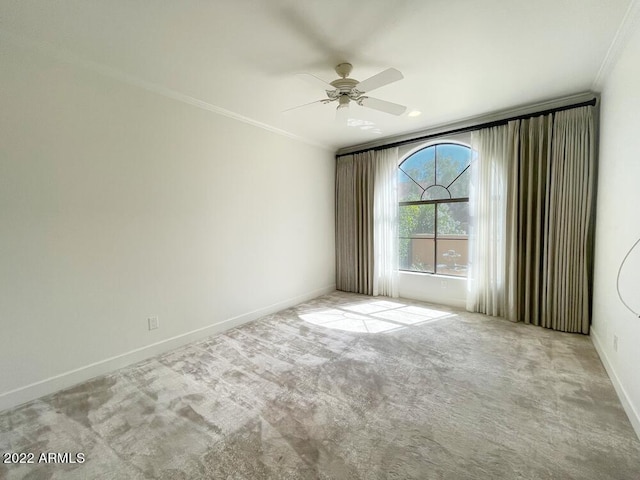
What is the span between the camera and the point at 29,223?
82.2 inches

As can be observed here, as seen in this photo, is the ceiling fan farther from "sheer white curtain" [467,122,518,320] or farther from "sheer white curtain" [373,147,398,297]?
"sheer white curtain" [373,147,398,297]

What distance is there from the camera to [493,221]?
3.63 m

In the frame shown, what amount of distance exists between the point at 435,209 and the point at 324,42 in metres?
3.10

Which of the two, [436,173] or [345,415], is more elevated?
[436,173]

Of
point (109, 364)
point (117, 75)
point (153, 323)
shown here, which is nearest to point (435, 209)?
point (153, 323)

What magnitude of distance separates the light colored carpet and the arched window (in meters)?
1.62

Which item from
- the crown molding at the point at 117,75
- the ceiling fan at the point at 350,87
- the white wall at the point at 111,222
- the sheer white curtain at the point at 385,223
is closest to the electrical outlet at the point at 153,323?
the white wall at the point at 111,222

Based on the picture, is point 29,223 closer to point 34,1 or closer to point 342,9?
point 34,1

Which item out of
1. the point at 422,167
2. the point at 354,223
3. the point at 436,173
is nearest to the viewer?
the point at 436,173

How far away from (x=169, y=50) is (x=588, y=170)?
4.22 metres

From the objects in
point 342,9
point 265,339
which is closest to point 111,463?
point 265,339

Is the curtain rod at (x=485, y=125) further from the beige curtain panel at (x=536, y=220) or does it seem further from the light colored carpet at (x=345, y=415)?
the light colored carpet at (x=345, y=415)

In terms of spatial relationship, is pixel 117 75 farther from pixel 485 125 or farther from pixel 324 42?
pixel 485 125

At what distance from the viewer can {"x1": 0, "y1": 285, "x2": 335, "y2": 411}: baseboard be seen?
2059 mm
